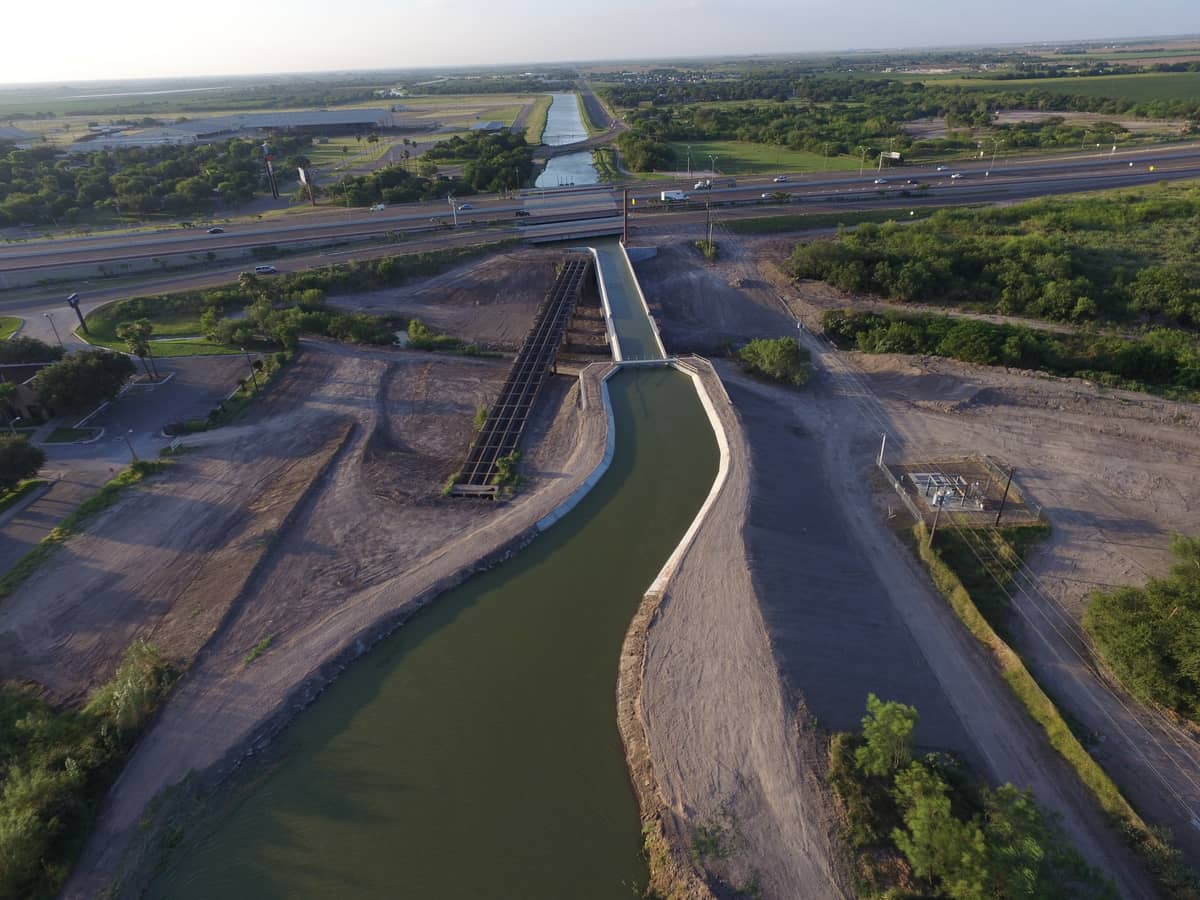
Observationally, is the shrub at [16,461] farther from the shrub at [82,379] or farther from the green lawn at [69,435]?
the shrub at [82,379]

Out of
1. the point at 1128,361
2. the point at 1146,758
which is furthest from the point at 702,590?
the point at 1128,361

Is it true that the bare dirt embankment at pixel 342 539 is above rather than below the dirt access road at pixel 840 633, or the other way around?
above

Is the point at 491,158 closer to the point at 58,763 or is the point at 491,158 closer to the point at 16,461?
the point at 16,461

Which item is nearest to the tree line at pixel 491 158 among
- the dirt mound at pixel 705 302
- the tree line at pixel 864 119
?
the tree line at pixel 864 119

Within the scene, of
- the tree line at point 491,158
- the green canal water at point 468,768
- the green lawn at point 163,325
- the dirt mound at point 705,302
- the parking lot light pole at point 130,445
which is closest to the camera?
the green canal water at point 468,768

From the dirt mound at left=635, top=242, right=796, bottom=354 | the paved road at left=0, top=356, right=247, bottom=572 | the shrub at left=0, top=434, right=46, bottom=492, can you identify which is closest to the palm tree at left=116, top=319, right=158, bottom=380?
the paved road at left=0, top=356, right=247, bottom=572

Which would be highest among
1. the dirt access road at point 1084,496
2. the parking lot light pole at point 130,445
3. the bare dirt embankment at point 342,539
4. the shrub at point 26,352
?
the shrub at point 26,352

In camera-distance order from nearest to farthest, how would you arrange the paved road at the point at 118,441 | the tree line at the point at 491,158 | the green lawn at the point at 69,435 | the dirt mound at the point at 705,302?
the paved road at the point at 118,441, the green lawn at the point at 69,435, the dirt mound at the point at 705,302, the tree line at the point at 491,158

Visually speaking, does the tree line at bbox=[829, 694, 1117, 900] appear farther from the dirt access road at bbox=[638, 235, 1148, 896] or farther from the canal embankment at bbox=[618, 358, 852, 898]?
the dirt access road at bbox=[638, 235, 1148, 896]

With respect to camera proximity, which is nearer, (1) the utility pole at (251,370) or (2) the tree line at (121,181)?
(1) the utility pole at (251,370)

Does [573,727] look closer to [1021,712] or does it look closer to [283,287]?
[1021,712]
